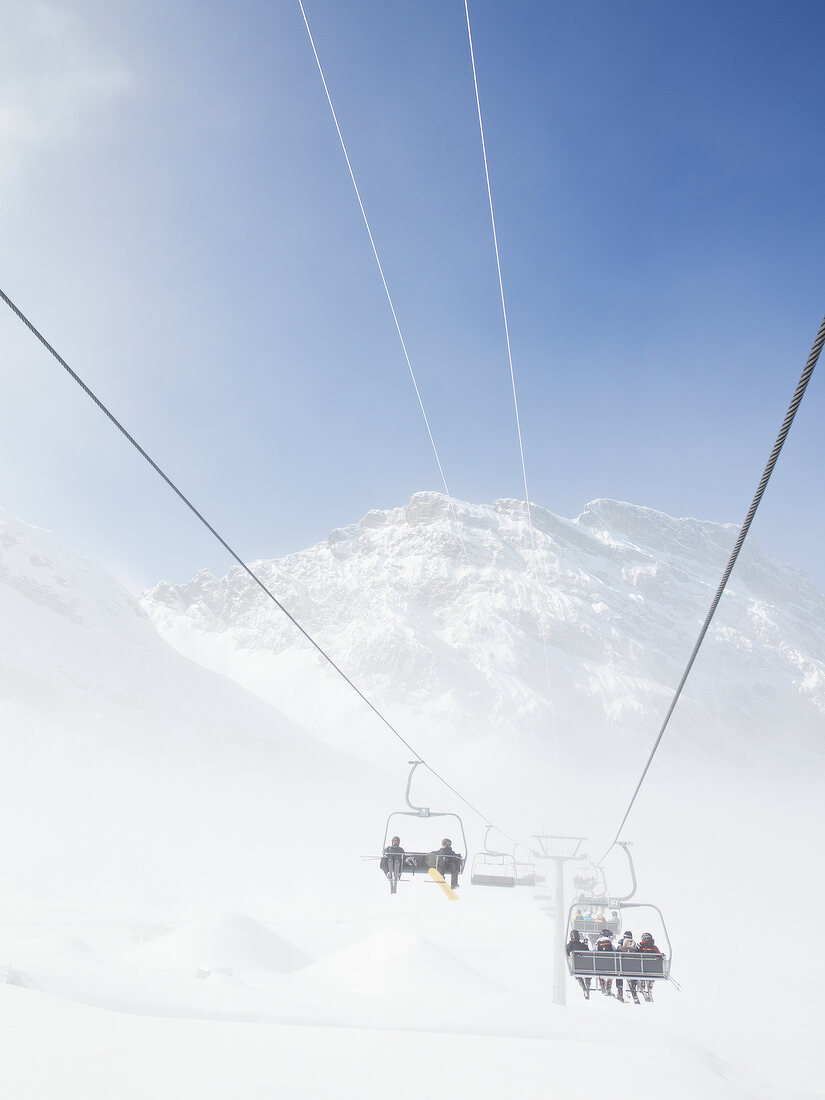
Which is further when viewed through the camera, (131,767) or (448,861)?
(131,767)

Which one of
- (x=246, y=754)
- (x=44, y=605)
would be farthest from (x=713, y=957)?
(x=44, y=605)

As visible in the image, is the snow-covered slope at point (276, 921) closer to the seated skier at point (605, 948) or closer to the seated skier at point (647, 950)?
the seated skier at point (605, 948)

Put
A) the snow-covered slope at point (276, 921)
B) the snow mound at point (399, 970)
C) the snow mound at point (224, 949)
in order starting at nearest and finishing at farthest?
the snow-covered slope at point (276, 921), the snow mound at point (399, 970), the snow mound at point (224, 949)

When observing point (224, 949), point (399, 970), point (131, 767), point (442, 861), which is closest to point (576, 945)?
point (442, 861)

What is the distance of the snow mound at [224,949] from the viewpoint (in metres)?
40.2

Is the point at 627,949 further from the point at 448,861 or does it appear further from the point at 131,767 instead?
the point at 131,767

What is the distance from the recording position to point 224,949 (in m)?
42.4

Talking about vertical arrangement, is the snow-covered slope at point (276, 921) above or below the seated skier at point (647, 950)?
above

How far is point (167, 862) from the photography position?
10206 cm

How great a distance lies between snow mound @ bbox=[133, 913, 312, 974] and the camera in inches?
1583

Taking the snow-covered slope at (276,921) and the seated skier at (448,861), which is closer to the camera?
the seated skier at (448,861)

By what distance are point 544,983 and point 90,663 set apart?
14190cm

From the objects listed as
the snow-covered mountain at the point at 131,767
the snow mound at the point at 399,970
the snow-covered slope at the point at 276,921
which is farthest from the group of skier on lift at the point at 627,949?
the snow-covered mountain at the point at 131,767

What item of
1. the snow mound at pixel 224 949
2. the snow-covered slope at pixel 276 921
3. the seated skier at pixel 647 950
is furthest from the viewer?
the snow mound at pixel 224 949
